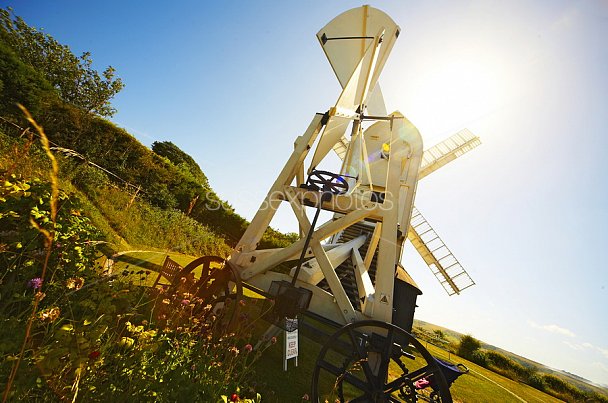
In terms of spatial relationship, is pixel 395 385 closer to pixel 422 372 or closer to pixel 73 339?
pixel 422 372

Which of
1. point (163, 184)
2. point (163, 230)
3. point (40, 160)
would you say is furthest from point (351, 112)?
point (163, 184)

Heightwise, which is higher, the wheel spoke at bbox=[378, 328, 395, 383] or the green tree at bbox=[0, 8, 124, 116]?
the green tree at bbox=[0, 8, 124, 116]

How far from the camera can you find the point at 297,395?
351 centimetres

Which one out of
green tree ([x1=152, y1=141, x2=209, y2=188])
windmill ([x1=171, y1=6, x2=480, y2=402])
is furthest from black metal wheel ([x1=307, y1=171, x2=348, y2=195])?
green tree ([x1=152, y1=141, x2=209, y2=188])

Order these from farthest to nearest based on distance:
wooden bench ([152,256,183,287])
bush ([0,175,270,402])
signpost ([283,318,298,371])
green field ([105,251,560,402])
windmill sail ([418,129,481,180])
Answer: windmill sail ([418,129,481,180]) → wooden bench ([152,256,183,287]) → green field ([105,251,560,402]) → signpost ([283,318,298,371]) → bush ([0,175,270,402])

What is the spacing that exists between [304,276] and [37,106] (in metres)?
13.7

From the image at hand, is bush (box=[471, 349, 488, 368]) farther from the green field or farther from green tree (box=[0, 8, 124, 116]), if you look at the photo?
green tree (box=[0, 8, 124, 116])

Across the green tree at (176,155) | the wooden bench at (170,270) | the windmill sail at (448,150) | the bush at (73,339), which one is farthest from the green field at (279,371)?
the green tree at (176,155)

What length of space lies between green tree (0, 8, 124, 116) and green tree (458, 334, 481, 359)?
38220 mm

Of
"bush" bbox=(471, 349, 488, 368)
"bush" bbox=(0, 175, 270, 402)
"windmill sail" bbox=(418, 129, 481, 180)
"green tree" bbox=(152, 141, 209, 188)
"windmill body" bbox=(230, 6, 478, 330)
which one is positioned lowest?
"bush" bbox=(471, 349, 488, 368)

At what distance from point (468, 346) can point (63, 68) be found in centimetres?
4378

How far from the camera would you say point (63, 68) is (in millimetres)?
Answer: 27094

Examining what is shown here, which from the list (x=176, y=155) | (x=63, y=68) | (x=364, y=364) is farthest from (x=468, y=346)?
(x=63, y=68)

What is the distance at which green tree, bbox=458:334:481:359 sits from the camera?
672 inches
